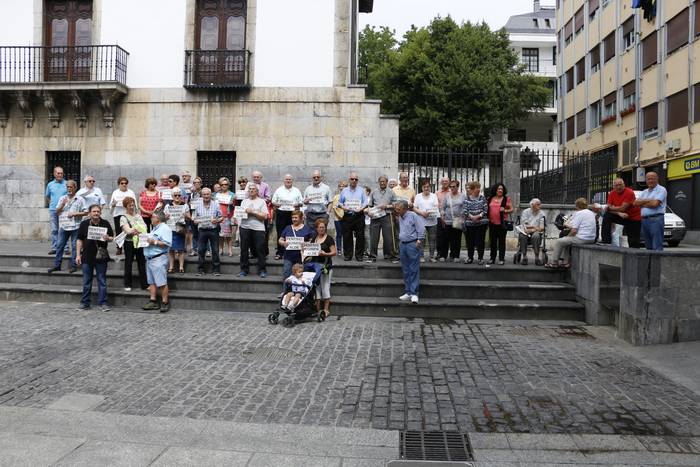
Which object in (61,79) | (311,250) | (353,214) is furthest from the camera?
(61,79)

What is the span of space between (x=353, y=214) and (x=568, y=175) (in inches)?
291

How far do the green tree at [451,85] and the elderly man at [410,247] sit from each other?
2136 centimetres

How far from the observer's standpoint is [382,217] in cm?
1160

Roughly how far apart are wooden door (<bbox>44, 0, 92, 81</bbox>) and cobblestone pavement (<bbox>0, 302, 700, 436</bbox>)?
1030 centimetres

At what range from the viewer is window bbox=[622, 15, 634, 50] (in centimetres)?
3095

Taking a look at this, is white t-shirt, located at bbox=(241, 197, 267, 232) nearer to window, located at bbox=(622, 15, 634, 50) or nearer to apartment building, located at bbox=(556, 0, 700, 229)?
apartment building, located at bbox=(556, 0, 700, 229)

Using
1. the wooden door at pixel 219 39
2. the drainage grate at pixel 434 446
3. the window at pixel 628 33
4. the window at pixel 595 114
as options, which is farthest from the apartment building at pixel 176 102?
the window at pixel 595 114

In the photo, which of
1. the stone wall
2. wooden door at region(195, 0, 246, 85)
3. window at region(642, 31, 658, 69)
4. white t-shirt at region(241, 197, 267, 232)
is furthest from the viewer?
window at region(642, 31, 658, 69)

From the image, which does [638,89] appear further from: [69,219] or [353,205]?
[69,219]

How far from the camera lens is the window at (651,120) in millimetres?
27898

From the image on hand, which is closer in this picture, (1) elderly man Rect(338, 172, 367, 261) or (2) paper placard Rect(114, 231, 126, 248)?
(2) paper placard Rect(114, 231, 126, 248)

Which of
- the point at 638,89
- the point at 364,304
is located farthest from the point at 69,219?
the point at 638,89

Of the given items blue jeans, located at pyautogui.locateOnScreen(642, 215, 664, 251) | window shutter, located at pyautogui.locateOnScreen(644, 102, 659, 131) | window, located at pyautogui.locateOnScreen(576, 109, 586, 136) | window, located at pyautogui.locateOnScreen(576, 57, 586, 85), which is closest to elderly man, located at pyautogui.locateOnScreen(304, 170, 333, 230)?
blue jeans, located at pyautogui.locateOnScreen(642, 215, 664, 251)

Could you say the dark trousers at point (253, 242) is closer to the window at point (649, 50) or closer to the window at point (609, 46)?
the window at point (649, 50)
